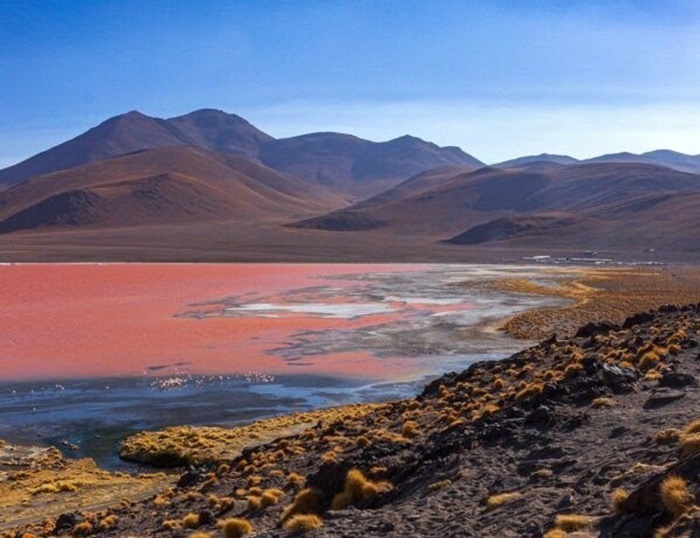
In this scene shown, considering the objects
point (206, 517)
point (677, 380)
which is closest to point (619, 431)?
point (677, 380)

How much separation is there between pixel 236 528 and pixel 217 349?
26.3m

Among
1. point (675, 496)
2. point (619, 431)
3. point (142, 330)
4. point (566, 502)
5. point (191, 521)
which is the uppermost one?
point (675, 496)

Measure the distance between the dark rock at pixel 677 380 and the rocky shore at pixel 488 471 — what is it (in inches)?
2.0

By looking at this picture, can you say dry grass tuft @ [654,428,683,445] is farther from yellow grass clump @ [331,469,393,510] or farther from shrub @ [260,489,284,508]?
shrub @ [260,489,284,508]

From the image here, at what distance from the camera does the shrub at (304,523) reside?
9.75m

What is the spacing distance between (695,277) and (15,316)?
58.3m

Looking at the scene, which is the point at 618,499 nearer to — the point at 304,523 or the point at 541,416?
the point at 304,523

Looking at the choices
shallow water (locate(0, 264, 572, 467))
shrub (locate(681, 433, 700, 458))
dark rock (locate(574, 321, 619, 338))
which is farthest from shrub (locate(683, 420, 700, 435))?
shallow water (locate(0, 264, 572, 467))

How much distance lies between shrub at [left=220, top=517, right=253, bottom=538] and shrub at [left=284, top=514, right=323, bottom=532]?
42.0 inches

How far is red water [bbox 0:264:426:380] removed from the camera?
32844 mm

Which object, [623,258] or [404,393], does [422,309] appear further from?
[623,258]

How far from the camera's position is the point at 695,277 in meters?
74.6

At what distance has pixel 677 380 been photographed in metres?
13.7

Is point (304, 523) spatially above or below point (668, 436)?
below
